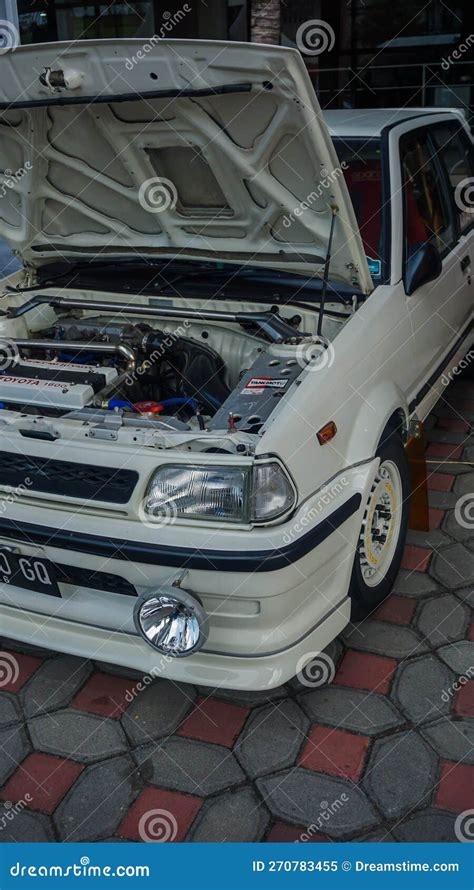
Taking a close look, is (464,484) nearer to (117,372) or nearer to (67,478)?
(117,372)

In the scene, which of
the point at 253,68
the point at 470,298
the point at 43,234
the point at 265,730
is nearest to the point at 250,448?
the point at 265,730

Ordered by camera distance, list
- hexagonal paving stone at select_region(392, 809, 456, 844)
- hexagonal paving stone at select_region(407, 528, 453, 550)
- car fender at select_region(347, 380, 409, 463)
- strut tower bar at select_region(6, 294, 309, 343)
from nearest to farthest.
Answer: hexagonal paving stone at select_region(392, 809, 456, 844), car fender at select_region(347, 380, 409, 463), strut tower bar at select_region(6, 294, 309, 343), hexagonal paving stone at select_region(407, 528, 453, 550)

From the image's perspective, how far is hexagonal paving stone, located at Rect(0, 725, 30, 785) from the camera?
7.66ft

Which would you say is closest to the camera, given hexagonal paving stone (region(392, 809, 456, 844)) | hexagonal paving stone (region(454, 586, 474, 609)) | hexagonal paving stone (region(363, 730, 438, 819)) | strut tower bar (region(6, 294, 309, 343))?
hexagonal paving stone (region(392, 809, 456, 844))

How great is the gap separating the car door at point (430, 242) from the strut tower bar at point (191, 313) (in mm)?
594

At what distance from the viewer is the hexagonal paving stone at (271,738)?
7.52 feet

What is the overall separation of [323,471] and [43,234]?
6.11 feet

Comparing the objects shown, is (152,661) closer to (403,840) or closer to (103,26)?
(403,840)

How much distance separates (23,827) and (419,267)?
2.31 m

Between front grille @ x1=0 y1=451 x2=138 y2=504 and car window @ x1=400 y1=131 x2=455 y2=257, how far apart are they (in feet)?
5.15

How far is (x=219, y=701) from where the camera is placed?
2.54 metres

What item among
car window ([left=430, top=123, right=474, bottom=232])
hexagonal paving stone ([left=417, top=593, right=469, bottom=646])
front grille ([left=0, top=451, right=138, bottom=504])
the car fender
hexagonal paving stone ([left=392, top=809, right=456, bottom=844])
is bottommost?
hexagonal paving stone ([left=417, top=593, right=469, bottom=646])

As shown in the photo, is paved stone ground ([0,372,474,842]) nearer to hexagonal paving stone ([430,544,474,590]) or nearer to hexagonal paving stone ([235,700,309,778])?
hexagonal paving stone ([235,700,309,778])

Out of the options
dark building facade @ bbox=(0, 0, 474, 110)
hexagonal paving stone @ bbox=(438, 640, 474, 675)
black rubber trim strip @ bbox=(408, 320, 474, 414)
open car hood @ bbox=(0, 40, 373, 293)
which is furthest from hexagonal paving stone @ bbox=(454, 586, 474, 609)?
dark building facade @ bbox=(0, 0, 474, 110)
